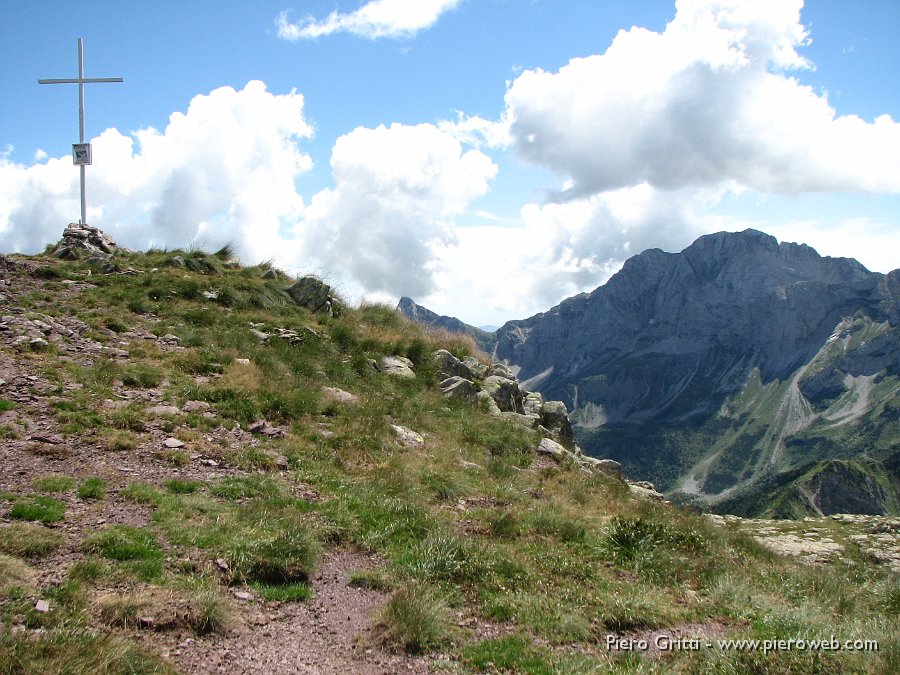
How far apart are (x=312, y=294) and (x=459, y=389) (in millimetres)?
9706

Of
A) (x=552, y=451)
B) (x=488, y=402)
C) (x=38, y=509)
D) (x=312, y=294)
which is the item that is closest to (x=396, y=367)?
(x=488, y=402)

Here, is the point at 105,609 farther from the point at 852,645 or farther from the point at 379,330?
the point at 379,330

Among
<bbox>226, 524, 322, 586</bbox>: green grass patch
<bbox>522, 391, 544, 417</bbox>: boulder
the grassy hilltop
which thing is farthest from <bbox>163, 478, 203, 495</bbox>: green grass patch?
<bbox>522, 391, 544, 417</bbox>: boulder

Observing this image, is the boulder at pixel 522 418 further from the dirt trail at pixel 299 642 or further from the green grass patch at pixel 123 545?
the green grass patch at pixel 123 545

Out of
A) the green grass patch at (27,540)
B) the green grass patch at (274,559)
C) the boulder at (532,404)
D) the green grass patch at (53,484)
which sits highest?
the boulder at (532,404)

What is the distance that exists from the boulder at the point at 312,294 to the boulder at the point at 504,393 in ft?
28.4

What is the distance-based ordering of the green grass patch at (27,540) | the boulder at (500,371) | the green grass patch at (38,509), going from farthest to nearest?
the boulder at (500,371)
the green grass patch at (38,509)
the green grass patch at (27,540)

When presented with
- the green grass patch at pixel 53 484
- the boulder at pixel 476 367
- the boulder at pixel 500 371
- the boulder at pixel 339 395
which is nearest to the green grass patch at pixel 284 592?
the green grass patch at pixel 53 484

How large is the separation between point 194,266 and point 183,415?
16.0 m

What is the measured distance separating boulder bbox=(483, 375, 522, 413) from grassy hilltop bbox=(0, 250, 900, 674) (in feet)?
12.5

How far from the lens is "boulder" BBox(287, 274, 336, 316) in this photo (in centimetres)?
2664

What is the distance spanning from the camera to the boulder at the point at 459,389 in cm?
2138

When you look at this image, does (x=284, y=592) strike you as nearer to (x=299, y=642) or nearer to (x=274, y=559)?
(x=274, y=559)

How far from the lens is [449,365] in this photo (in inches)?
943
